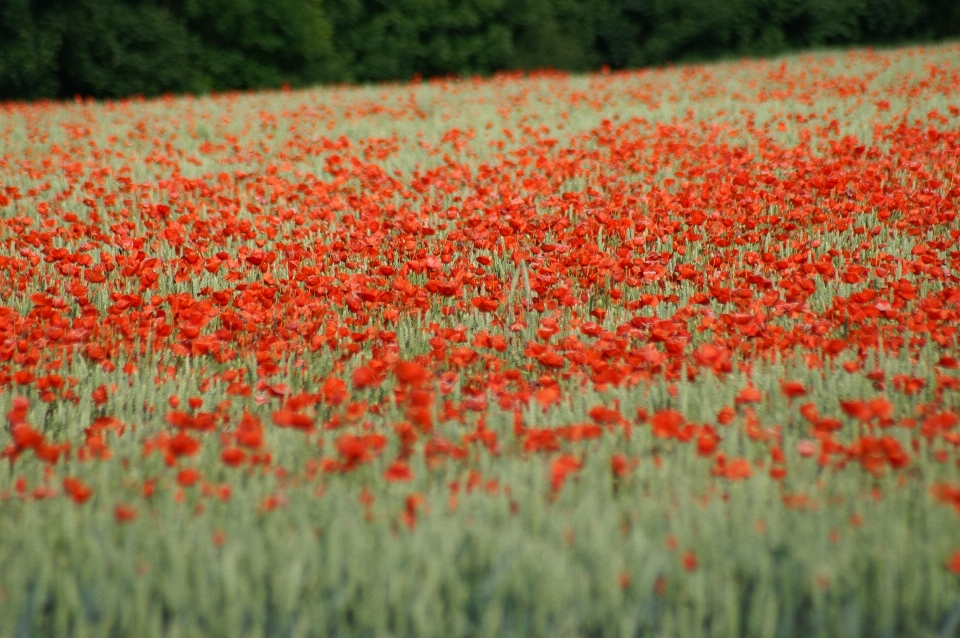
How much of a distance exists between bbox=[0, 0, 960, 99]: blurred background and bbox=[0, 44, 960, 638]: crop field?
34.6ft

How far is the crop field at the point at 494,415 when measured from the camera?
2006 mm

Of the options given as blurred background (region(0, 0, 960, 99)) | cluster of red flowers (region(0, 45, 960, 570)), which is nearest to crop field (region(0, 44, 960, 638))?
cluster of red flowers (region(0, 45, 960, 570))

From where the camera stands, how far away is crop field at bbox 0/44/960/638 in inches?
79.0

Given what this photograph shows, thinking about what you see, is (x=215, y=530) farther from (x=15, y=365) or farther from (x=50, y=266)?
(x=50, y=266)

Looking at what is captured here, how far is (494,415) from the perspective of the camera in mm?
2896

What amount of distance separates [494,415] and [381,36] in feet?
62.6

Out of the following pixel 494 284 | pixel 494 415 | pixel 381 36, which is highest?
pixel 381 36

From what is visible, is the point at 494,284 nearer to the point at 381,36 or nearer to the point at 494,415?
the point at 494,415

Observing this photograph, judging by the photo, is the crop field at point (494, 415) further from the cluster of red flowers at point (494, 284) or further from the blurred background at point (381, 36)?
the blurred background at point (381, 36)

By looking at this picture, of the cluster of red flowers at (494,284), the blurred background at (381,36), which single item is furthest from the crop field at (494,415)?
the blurred background at (381,36)

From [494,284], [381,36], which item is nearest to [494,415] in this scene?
[494,284]

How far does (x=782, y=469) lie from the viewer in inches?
92.6

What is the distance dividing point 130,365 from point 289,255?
189 centimetres

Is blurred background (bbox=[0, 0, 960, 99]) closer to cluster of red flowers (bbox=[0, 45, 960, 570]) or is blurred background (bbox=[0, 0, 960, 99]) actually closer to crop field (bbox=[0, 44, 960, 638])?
cluster of red flowers (bbox=[0, 45, 960, 570])
